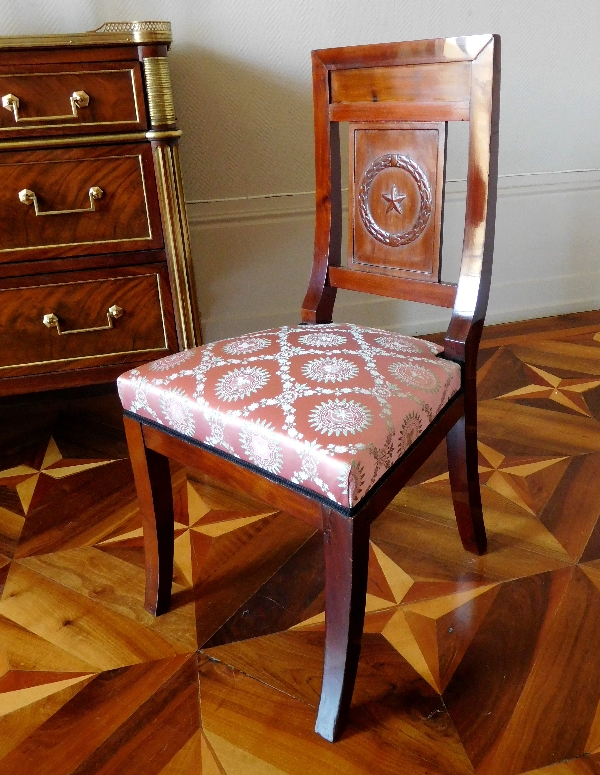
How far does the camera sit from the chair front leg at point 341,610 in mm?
718

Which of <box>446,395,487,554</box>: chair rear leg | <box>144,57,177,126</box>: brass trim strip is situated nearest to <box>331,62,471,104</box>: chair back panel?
<box>144,57,177,126</box>: brass trim strip

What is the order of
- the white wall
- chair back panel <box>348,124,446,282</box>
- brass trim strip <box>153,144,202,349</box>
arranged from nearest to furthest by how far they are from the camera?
chair back panel <box>348,124,446,282</box> → brass trim strip <box>153,144,202,349</box> → the white wall

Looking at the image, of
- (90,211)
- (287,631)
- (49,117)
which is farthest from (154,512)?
(49,117)

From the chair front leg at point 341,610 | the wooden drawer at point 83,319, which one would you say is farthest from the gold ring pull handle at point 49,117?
the chair front leg at point 341,610

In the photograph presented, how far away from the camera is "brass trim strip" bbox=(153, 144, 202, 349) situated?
3.87 ft

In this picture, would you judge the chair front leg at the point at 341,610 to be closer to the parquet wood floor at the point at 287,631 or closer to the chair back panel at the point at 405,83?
the parquet wood floor at the point at 287,631

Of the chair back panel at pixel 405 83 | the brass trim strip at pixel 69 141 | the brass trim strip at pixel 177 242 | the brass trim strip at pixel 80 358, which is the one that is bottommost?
the brass trim strip at pixel 80 358

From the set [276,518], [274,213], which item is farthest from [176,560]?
[274,213]

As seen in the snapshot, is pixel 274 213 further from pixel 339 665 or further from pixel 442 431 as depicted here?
pixel 339 665

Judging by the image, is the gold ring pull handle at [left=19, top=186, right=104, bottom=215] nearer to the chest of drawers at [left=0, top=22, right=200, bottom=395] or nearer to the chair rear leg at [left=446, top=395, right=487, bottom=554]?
the chest of drawers at [left=0, top=22, right=200, bottom=395]

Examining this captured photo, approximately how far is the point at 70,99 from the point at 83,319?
39 centimetres

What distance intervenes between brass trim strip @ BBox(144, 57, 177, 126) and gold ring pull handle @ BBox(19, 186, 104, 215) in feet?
0.52

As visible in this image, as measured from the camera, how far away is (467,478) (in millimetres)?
1042

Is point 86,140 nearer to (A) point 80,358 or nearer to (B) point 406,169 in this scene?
(A) point 80,358
